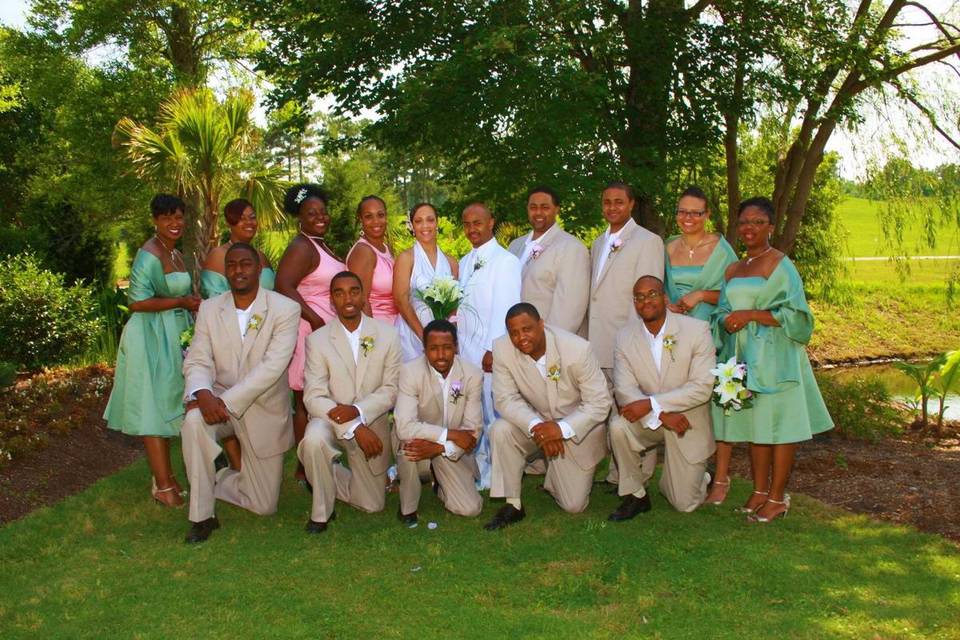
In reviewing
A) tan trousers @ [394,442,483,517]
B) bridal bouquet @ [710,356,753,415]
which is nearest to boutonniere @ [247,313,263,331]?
tan trousers @ [394,442,483,517]

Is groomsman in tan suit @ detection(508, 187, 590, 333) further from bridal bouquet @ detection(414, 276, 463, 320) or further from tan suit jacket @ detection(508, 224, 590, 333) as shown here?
bridal bouquet @ detection(414, 276, 463, 320)

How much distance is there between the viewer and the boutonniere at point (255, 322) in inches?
280

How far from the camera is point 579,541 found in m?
6.46

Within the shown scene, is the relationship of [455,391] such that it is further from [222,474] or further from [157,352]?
[157,352]

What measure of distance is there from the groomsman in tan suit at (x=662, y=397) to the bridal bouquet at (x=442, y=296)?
1.33 m

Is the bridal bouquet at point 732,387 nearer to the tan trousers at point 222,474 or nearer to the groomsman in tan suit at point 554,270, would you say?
the groomsman in tan suit at point 554,270

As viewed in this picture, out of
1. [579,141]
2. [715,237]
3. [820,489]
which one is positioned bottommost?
[820,489]

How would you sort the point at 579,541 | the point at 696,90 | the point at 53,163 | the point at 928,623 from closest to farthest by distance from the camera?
1. the point at 928,623
2. the point at 579,541
3. the point at 696,90
4. the point at 53,163

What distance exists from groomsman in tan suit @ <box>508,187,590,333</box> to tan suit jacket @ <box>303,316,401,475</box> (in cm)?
134

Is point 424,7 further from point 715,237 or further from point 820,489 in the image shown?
point 820,489

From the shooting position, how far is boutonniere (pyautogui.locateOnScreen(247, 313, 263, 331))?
23.4 feet

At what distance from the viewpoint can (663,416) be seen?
6.80 metres

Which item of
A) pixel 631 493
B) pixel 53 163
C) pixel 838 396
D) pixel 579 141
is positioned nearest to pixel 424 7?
pixel 579 141

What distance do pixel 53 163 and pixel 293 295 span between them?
20.8 meters
